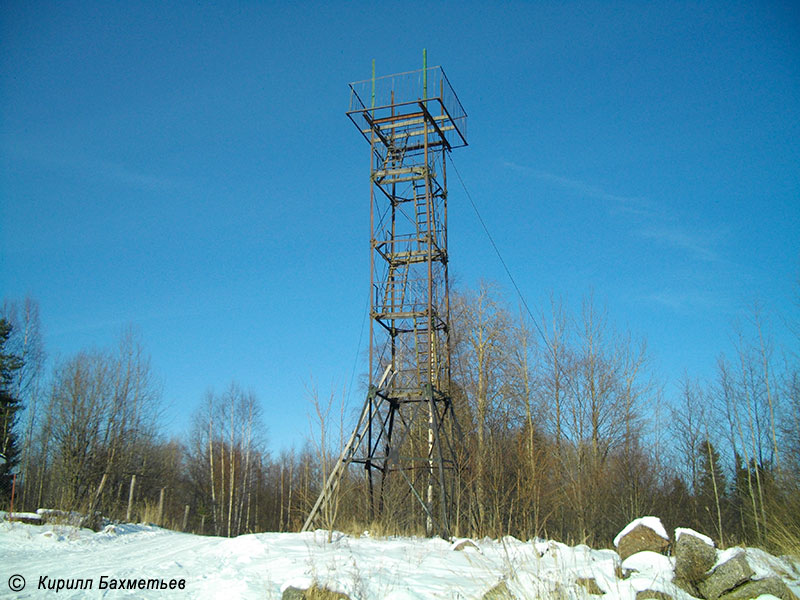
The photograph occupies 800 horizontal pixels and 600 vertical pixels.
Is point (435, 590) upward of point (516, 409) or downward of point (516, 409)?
downward

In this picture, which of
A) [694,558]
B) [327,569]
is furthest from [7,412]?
[694,558]

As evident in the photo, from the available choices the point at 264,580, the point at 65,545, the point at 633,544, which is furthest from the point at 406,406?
the point at 264,580

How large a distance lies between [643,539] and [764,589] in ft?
9.68

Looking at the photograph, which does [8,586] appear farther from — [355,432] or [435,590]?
[355,432]

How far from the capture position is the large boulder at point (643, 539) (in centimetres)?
1087

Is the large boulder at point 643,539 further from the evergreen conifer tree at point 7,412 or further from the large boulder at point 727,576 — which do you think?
the evergreen conifer tree at point 7,412

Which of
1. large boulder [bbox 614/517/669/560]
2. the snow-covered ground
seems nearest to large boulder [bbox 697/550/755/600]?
the snow-covered ground

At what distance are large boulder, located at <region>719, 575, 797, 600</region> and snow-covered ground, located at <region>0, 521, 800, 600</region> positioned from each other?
0.30 meters

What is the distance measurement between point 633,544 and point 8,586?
10.2 meters

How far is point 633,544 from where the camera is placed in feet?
36.4

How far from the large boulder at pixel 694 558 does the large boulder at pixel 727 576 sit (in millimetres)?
160

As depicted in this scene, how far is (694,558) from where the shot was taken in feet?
30.0

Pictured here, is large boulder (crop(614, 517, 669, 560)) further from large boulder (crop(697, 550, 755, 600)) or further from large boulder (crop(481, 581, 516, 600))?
large boulder (crop(481, 581, 516, 600))

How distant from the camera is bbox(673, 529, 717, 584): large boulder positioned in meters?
9.08
